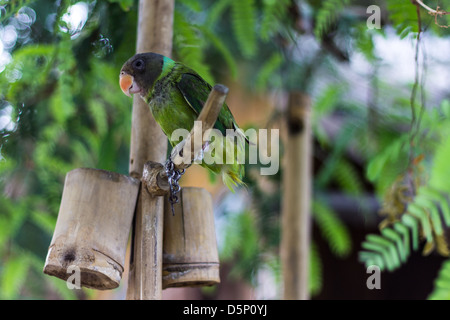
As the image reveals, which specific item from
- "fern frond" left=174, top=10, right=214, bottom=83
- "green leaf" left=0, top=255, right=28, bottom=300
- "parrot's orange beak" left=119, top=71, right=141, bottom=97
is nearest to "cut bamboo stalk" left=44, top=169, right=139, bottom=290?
"parrot's orange beak" left=119, top=71, right=141, bottom=97

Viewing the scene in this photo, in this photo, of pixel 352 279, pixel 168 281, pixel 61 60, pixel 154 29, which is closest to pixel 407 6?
pixel 154 29

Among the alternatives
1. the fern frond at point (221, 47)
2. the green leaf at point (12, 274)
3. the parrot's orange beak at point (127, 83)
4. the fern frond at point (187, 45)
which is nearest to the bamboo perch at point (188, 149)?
the parrot's orange beak at point (127, 83)

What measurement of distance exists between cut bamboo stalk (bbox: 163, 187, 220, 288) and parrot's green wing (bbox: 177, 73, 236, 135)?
10 centimetres

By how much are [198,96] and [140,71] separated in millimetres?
89

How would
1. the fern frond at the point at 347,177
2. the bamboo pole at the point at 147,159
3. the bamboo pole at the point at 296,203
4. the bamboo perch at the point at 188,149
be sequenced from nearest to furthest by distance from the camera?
the bamboo perch at the point at 188,149 < the bamboo pole at the point at 147,159 < the bamboo pole at the point at 296,203 < the fern frond at the point at 347,177

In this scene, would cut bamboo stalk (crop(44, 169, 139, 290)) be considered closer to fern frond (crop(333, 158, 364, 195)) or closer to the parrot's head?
the parrot's head

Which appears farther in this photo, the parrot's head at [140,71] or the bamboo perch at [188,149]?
the parrot's head at [140,71]

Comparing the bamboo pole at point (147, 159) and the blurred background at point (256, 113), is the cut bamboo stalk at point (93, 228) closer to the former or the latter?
the bamboo pole at point (147, 159)

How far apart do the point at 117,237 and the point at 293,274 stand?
529 mm

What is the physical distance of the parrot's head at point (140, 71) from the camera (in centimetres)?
67

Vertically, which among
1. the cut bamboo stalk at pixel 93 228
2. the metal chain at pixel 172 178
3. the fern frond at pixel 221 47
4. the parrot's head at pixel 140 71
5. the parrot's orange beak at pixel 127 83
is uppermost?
the fern frond at pixel 221 47

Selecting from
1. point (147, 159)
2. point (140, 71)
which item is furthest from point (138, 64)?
point (147, 159)

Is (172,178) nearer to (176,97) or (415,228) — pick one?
(176,97)

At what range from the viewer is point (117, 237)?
61 centimetres
